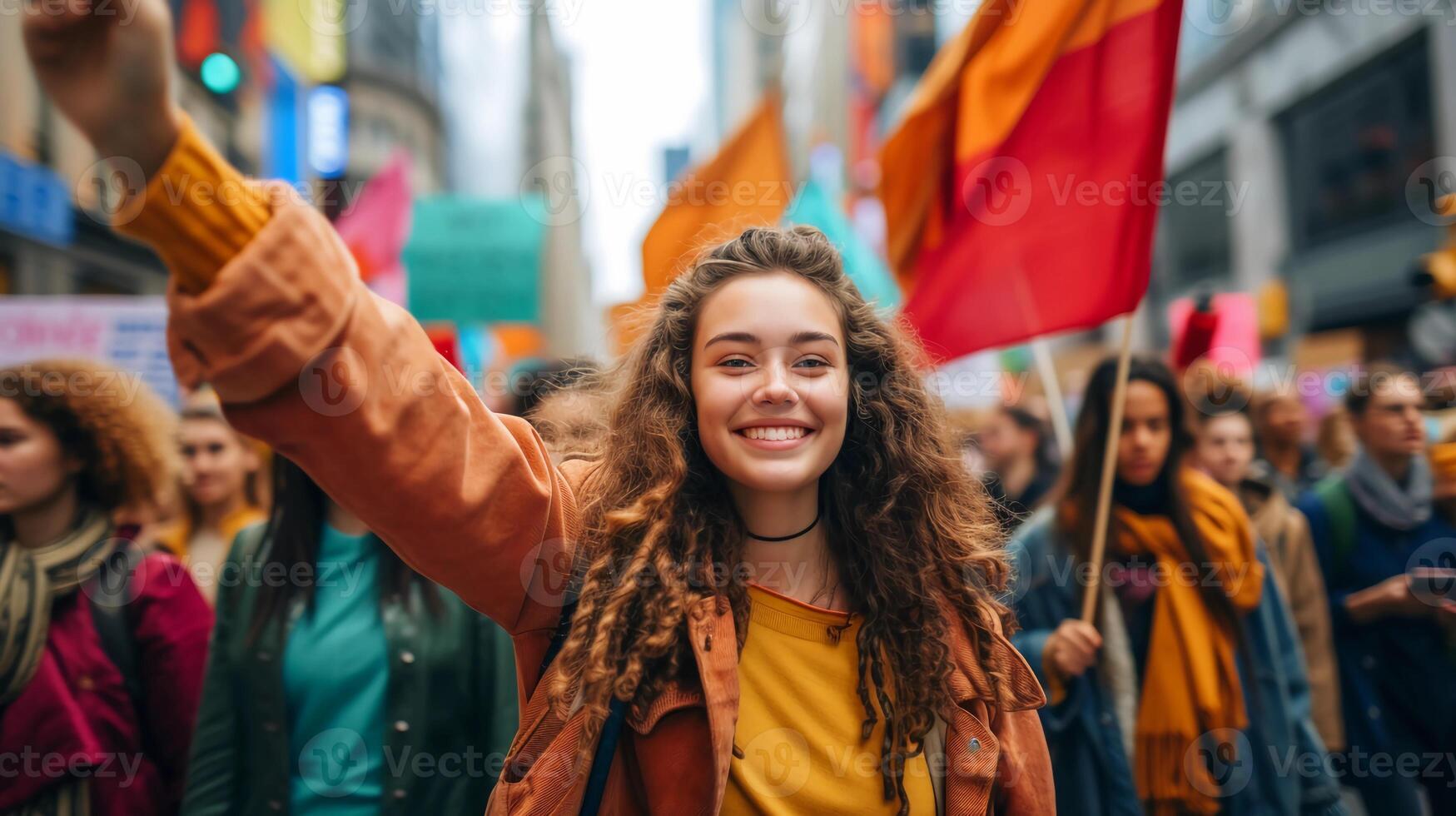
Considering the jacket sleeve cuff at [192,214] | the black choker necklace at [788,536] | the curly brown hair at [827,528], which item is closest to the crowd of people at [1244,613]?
the curly brown hair at [827,528]

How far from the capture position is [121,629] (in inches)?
109

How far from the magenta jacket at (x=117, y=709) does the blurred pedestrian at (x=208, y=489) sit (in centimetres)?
120

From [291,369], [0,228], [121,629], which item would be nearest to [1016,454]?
[121,629]

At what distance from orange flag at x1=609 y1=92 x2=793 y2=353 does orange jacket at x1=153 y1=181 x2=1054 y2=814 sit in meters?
3.32

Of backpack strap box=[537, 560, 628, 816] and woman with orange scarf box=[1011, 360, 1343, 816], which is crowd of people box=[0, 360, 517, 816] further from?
woman with orange scarf box=[1011, 360, 1343, 816]

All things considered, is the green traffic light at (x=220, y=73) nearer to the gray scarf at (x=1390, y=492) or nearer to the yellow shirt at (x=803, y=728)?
the yellow shirt at (x=803, y=728)

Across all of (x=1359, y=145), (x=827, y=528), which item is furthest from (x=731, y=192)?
(x=1359, y=145)

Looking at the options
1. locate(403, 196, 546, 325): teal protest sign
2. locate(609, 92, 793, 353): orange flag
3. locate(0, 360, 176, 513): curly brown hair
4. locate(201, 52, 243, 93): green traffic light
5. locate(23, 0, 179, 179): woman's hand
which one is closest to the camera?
locate(23, 0, 179, 179): woman's hand

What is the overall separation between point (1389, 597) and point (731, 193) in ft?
12.0

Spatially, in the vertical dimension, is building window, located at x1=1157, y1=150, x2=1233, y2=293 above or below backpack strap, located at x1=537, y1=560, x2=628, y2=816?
above

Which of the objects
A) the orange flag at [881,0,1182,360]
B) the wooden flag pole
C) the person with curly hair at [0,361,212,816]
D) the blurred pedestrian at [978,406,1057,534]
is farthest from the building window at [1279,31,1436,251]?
the person with curly hair at [0,361,212,816]

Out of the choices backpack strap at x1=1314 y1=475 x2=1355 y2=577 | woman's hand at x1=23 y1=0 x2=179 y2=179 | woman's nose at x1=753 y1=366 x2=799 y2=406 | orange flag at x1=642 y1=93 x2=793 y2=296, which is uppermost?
orange flag at x1=642 y1=93 x2=793 y2=296

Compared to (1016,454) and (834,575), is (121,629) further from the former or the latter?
(1016,454)

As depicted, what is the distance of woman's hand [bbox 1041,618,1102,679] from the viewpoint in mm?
2928
